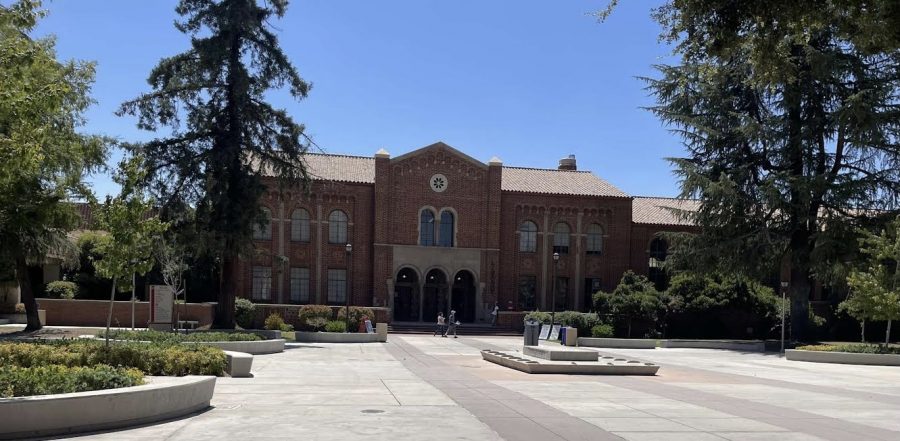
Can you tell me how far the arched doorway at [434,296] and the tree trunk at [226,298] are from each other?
16.9 m

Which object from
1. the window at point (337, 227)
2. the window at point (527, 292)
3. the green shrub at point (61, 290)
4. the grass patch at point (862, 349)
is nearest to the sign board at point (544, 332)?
the window at point (527, 292)

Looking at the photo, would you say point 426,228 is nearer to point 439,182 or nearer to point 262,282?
point 439,182

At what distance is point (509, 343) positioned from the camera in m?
36.0

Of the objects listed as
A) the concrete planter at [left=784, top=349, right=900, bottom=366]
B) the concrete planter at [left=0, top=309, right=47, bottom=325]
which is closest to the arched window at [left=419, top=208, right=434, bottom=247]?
the concrete planter at [left=0, top=309, right=47, bottom=325]

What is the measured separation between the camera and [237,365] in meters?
16.9

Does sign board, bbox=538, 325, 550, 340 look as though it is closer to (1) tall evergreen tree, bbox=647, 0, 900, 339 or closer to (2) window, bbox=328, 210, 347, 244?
(1) tall evergreen tree, bbox=647, 0, 900, 339

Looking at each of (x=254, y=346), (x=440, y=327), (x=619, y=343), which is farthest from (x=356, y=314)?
(x=254, y=346)

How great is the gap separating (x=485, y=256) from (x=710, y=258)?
14.8 meters

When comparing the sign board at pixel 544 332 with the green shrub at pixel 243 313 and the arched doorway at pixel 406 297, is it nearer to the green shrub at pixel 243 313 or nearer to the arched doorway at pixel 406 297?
the arched doorway at pixel 406 297

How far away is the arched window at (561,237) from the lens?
48.8 metres

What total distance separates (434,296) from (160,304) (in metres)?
21.3

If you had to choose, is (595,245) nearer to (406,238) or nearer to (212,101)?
(406,238)

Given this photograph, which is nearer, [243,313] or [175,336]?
[175,336]

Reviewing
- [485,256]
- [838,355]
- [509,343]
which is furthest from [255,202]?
[838,355]
